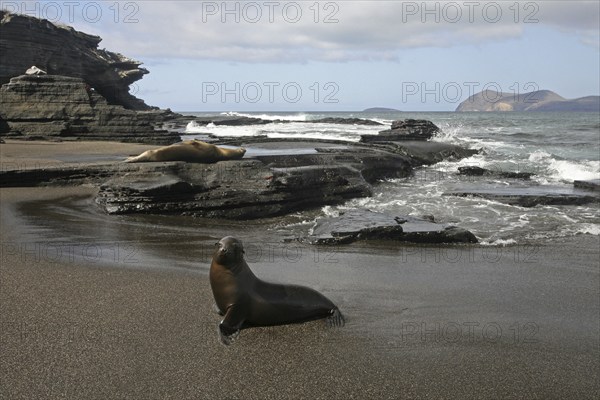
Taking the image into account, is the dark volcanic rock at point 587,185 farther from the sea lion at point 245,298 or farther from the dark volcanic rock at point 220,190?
the sea lion at point 245,298

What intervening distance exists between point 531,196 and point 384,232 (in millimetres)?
5569

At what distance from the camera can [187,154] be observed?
12109 mm

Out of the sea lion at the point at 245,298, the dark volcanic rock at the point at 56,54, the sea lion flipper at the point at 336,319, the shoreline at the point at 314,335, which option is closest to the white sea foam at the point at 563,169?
the shoreline at the point at 314,335

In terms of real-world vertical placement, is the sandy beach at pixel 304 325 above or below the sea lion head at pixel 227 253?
below

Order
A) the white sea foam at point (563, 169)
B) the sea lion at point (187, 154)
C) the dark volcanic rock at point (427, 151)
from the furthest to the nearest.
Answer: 1. the dark volcanic rock at point (427, 151)
2. the white sea foam at point (563, 169)
3. the sea lion at point (187, 154)

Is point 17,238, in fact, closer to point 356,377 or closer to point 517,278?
point 356,377

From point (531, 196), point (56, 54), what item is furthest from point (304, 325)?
point (56, 54)

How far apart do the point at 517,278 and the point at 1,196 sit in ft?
29.0

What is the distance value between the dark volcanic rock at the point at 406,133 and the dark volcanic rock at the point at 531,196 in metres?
10.3

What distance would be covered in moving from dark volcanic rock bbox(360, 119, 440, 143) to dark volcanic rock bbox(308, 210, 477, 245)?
49.5 feet

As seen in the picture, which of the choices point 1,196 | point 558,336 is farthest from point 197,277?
point 1,196

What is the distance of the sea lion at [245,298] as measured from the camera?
4.60 metres

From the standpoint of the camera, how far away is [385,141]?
23.3 meters

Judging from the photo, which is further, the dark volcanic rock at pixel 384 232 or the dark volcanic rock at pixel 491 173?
the dark volcanic rock at pixel 491 173
